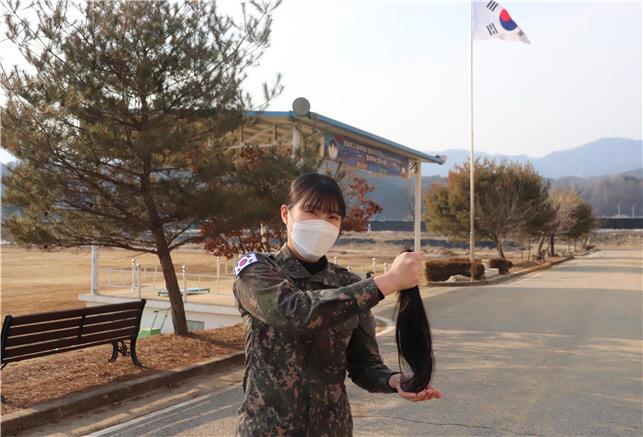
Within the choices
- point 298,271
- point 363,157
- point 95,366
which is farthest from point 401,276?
point 363,157

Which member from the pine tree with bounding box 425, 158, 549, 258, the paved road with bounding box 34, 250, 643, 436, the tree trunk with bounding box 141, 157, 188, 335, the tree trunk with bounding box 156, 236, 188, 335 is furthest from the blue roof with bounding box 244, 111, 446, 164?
the pine tree with bounding box 425, 158, 549, 258

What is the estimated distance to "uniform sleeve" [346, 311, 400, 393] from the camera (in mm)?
1987

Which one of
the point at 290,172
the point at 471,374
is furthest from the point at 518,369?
the point at 290,172

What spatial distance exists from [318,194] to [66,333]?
5511 mm

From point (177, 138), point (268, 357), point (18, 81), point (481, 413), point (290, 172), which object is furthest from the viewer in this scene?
point (290, 172)

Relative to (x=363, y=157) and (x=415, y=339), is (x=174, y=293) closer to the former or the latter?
(x=415, y=339)

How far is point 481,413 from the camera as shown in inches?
224

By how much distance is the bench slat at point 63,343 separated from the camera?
585 cm

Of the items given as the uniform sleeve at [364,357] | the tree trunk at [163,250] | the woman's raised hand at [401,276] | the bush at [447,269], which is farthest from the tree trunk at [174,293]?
the bush at [447,269]

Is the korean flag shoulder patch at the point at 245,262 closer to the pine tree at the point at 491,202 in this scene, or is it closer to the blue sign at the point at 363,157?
the blue sign at the point at 363,157

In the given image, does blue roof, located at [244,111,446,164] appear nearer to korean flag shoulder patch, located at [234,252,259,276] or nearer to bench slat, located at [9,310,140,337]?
bench slat, located at [9,310,140,337]

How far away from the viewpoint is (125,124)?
810cm

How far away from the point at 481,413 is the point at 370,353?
13.7 feet

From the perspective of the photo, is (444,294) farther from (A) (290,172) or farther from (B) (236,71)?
(B) (236,71)
